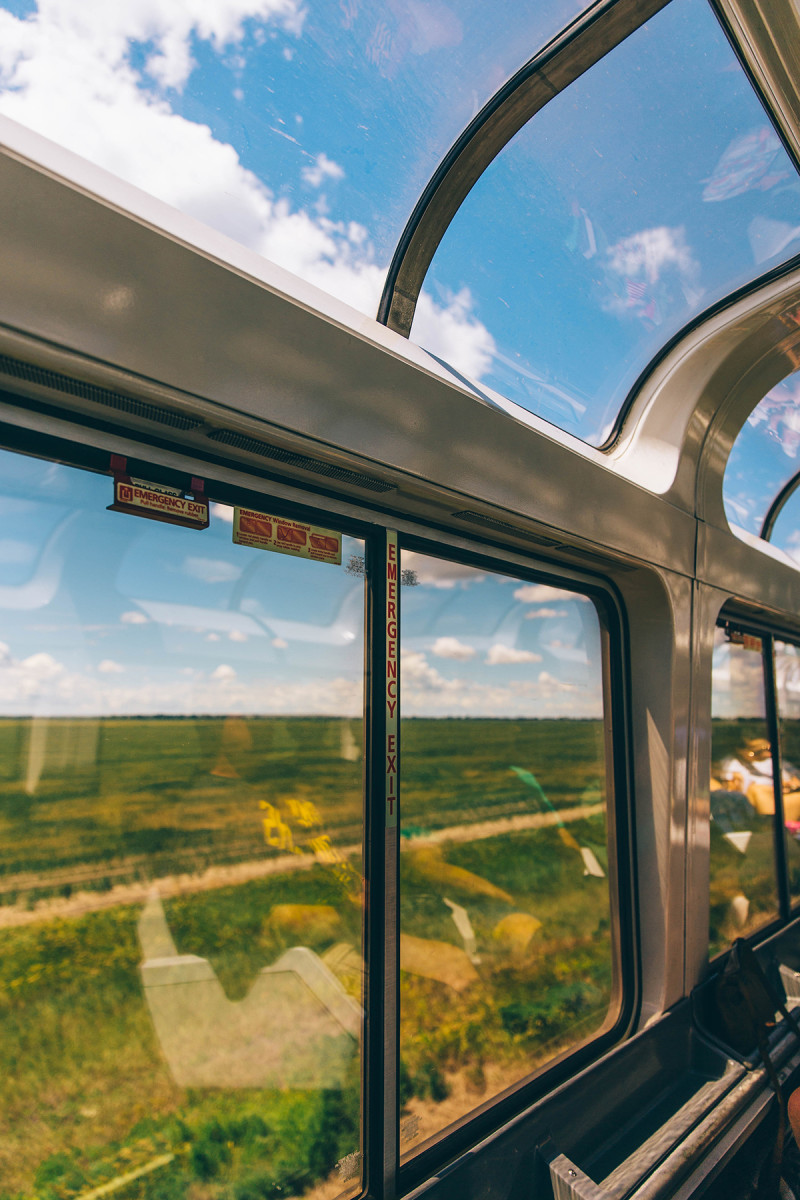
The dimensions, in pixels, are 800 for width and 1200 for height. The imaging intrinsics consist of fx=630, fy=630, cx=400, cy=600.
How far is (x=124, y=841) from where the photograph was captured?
1.63 m

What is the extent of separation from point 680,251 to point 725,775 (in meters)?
3.25

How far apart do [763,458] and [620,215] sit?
8.60 ft

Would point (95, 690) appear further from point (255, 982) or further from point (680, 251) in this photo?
point (680, 251)

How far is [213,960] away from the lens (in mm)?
1769

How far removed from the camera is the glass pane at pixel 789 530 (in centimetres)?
500

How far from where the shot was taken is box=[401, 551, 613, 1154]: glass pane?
2309mm

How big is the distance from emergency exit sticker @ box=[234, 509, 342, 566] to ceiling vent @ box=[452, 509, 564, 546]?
1.61ft

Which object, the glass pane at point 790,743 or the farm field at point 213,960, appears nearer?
the farm field at point 213,960

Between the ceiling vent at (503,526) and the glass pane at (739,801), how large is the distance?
6.35 ft

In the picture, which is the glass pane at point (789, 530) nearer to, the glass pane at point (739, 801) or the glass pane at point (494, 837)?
the glass pane at point (739, 801)

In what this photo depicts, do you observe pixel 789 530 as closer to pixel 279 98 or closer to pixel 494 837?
pixel 494 837

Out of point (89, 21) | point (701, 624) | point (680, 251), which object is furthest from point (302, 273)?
point (701, 624)

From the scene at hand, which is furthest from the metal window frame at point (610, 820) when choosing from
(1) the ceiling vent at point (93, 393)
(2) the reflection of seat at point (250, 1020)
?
(1) the ceiling vent at point (93, 393)

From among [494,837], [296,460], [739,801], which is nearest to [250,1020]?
[494,837]
